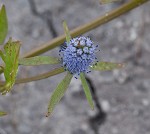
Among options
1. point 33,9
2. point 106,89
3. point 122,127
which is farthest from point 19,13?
point 122,127

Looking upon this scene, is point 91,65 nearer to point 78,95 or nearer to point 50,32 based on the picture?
point 78,95

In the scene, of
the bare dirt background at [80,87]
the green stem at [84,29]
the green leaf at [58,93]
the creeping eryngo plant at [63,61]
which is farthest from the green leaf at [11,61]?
the bare dirt background at [80,87]

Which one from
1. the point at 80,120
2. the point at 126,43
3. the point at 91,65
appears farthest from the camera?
the point at 126,43

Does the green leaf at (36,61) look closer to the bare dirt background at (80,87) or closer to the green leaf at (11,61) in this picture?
the green leaf at (11,61)

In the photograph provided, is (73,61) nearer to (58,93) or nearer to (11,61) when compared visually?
(58,93)

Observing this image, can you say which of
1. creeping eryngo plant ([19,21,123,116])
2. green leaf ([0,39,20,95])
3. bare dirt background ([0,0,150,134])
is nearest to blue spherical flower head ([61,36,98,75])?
creeping eryngo plant ([19,21,123,116])

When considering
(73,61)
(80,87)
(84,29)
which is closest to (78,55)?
(73,61)
